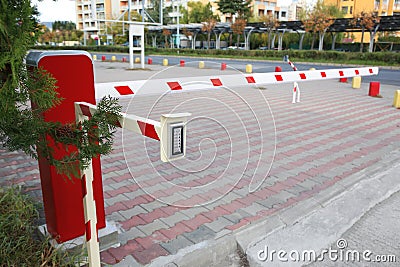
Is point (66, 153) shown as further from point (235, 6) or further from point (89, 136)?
point (235, 6)

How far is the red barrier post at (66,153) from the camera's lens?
2.28 meters

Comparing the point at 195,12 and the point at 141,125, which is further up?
the point at 195,12

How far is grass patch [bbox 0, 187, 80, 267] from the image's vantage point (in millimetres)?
2467

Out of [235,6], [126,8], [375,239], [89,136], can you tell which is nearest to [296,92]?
[375,239]

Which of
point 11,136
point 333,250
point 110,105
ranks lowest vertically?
point 333,250

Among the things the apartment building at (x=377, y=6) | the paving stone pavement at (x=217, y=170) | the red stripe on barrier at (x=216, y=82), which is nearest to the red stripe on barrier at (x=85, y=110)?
the paving stone pavement at (x=217, y=170)

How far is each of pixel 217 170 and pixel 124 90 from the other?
64.7 inches

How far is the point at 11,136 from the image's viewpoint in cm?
187

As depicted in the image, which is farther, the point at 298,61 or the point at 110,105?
the point at 298,61

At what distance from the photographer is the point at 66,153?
2.35 m

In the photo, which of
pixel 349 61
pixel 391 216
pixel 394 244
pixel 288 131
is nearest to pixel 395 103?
pixel 288 131

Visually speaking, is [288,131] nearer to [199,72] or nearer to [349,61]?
[199,72]

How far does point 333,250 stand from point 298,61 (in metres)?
30.4

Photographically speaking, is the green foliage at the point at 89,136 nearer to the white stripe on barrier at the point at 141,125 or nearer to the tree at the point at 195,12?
the white stripe on barrier at the point at 141,125
